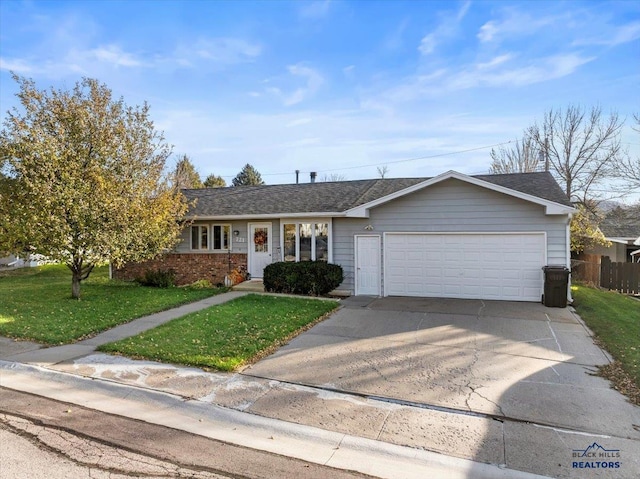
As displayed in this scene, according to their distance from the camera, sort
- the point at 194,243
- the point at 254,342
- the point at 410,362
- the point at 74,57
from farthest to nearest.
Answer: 1. the point at 194,243
2. the point at 74,57
3. the point at 254,342
4. the point at 410,362

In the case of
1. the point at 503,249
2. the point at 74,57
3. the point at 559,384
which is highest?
the point at 74,57

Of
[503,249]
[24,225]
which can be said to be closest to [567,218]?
[503,249]

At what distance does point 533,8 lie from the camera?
31.1 ft

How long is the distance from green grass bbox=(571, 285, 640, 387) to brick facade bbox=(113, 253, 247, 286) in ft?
35.8

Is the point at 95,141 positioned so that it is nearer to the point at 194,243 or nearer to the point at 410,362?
the point at 194,243

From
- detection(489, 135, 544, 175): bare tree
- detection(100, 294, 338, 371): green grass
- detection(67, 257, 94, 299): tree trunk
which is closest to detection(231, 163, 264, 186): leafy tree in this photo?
detection(489, 135, 544, 175): bare tree

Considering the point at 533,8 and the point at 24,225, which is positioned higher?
the point at 533,8

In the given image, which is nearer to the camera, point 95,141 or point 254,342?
point 254,342

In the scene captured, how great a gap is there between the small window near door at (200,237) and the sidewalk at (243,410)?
9017 millimetres

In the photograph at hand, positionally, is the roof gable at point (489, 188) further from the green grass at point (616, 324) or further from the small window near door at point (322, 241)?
the green grass at point (616, 324)

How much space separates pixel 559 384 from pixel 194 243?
43.8ft

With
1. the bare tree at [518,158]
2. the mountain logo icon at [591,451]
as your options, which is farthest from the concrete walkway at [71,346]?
the bare tree at [518,158]

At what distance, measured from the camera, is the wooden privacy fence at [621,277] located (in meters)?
15.1

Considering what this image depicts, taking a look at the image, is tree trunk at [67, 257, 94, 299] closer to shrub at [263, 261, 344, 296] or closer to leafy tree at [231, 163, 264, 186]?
shrub at [263, 261, 344, 296]
